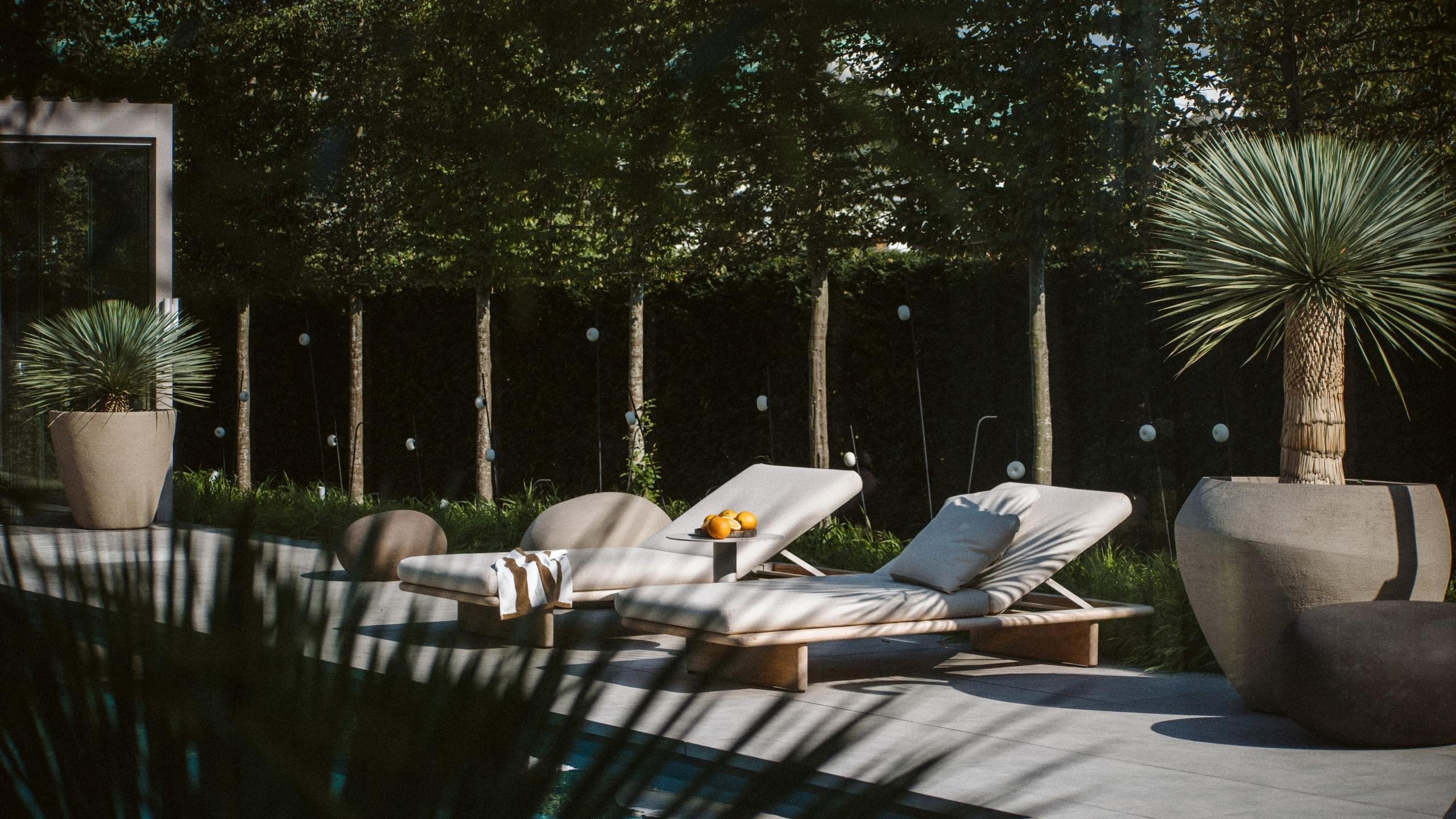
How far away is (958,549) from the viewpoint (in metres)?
5.21

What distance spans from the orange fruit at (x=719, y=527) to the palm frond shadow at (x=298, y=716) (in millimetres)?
5204

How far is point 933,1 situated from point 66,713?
2.06ft

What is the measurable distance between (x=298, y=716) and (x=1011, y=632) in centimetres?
541

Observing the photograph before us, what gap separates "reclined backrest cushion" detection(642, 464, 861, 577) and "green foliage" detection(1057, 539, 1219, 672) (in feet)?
3.95

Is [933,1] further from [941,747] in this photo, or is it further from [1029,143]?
[1029,143]

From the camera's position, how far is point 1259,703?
4492 millimetres

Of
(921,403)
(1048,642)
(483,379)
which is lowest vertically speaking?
(1048,642)

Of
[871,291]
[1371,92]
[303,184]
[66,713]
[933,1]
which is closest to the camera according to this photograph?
[66,713]

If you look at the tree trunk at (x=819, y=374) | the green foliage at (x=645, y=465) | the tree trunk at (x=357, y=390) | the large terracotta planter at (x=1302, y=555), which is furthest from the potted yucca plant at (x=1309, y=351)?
the tree trunk at (x=357, y=390)

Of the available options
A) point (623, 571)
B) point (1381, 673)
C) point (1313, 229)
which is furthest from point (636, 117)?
point (623, 571)

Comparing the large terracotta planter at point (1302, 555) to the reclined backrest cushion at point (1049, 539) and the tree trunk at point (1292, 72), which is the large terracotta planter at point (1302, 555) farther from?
the tree trunk at point (1292, 72)

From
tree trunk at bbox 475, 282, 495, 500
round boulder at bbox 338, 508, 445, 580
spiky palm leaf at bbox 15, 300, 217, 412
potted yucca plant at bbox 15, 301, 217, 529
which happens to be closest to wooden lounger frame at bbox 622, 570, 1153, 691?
tree trunk at bbox 475, 282, 495, 500

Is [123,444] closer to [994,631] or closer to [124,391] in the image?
[124,391]

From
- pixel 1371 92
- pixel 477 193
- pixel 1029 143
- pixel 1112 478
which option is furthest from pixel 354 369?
pixel 477 193
